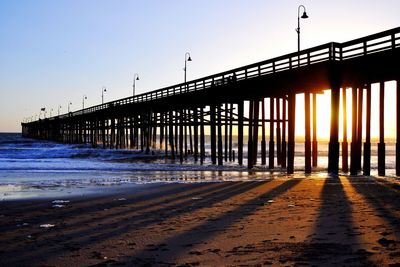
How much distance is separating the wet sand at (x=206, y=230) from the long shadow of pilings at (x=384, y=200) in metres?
0.02

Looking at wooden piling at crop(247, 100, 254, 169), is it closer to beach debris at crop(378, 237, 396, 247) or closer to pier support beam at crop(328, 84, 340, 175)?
pier support beam at crop(328, 84, 340, 175)

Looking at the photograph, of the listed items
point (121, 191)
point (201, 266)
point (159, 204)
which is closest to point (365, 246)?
point (201, 266)

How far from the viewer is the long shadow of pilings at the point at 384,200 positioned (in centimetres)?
669

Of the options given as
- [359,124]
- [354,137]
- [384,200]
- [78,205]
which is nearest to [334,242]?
[384,200]

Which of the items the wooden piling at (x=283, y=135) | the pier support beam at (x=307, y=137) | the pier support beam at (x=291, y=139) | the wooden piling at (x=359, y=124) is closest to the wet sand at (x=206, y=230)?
the wooden piling at (x=359, y=124)

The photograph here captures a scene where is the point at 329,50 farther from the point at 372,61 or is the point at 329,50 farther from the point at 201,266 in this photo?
the point at 201,266

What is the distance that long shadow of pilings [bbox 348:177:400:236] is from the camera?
263 inches

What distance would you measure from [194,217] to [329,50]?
10.6 meters

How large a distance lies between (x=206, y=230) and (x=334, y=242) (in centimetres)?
163

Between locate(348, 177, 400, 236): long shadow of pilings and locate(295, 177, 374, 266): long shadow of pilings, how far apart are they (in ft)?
1.48

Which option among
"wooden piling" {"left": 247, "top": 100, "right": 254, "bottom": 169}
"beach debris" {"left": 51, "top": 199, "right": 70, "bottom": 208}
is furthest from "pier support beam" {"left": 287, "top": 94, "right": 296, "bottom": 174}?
"beach debris" {"left": 51, "top": 199, "right": 70, "bottom": 208}

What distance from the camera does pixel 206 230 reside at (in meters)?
6.25

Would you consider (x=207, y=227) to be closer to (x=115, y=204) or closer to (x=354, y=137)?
(x=115, y=204)

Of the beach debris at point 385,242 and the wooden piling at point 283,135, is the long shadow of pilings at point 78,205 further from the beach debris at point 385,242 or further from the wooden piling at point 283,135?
the wooden piling at point 283,135
